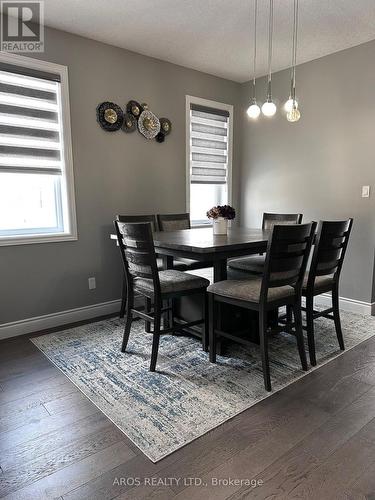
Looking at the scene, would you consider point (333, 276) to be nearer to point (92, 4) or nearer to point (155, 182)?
point (155, 182)

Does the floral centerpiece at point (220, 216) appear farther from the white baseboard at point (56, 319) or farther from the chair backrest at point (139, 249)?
the white baseboard at point (56, 319)

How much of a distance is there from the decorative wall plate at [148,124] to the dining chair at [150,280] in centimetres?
152

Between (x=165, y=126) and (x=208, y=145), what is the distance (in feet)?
2.35

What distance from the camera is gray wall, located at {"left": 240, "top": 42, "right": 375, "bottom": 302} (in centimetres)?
329

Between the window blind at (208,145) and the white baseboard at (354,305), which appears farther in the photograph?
the window blind at (208,145)

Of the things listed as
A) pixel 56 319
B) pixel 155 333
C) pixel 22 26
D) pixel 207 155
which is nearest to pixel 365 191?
pixel 207 155

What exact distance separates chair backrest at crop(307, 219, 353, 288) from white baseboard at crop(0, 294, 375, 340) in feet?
4.15

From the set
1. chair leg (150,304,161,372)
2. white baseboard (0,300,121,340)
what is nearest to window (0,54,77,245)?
white baseboard (0,300,121,340)

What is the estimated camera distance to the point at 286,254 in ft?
6.56

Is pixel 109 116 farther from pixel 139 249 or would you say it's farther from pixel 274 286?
pixel 274 286

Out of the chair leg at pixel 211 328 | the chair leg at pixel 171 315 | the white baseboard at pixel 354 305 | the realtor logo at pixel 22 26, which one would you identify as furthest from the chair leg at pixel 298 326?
the realtor logo at pixel 22 26

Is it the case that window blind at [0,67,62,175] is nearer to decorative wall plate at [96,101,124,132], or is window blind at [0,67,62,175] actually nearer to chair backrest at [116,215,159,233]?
decorative wall plate at [96,101,124,132]

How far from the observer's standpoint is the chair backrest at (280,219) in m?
3.29

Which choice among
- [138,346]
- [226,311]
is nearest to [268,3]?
[226,311]
